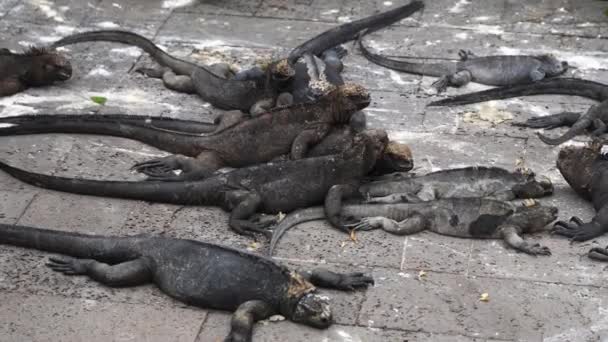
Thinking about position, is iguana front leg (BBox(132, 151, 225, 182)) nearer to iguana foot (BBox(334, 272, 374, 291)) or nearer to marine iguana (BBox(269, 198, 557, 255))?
marine iguana (BBox(269, 198, 557, 255))

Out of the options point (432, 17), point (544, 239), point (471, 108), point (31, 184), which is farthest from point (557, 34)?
point (31, 184)

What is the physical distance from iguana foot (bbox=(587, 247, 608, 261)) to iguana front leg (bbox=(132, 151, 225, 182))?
2.98 m

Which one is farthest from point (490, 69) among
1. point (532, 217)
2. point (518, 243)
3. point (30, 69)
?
point (30, 69)

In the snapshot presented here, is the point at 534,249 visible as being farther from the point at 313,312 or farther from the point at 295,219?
the point at 313,312

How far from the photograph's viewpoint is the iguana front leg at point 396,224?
838cm

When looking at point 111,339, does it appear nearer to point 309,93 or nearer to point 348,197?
point 348,197

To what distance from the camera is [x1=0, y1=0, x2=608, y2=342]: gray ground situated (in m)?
7.37

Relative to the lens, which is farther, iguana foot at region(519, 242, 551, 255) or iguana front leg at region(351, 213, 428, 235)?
iguana front leg at region(351, 213, 428, 235)

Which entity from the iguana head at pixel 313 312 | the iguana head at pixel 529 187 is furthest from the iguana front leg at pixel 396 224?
the iguana head at pixel 313 312

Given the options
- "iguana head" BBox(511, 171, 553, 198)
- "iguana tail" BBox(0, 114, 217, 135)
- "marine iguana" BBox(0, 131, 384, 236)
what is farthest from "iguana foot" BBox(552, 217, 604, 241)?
"iguana tail" BBox(0, 114, 217, 135)

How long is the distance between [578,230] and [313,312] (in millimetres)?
2325

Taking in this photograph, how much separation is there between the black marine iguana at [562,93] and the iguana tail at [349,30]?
1523 mm

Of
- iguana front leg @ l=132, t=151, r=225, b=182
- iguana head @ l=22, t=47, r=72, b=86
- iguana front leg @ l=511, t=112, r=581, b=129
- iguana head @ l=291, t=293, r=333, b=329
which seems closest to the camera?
iguana head @ l=291, t=293, r=333, b=329

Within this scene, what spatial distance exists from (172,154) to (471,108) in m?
2.87
